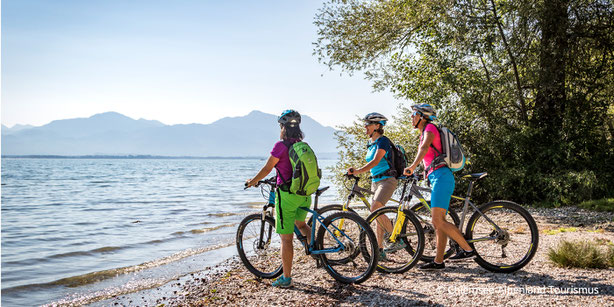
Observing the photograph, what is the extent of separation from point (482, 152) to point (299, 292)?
1002 centimetres

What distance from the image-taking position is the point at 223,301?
5887 mm

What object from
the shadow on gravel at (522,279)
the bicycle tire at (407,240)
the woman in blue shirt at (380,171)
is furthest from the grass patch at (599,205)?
the woman in blue shirt at (380,171)

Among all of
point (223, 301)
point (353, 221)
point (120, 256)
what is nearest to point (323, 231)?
point (353, 221)

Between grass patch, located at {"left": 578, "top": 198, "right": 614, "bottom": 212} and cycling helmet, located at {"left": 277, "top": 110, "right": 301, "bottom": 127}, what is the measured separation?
9676 millimetres

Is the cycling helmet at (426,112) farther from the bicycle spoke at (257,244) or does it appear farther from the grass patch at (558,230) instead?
the grass patch at (558,230)

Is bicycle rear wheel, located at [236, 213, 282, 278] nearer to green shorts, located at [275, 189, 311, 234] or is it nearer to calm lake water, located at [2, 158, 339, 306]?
green shorts, located at [275, 189, 311, 234]

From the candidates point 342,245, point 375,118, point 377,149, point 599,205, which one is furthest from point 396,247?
point 599,205

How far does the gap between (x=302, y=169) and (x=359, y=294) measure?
1579mm

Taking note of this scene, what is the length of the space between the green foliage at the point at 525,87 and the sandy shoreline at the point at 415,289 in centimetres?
631

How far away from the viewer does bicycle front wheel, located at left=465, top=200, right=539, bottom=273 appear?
564 cm

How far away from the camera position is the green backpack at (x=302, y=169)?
5.33m

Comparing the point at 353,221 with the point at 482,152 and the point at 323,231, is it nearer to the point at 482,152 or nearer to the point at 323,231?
the point at 323,231

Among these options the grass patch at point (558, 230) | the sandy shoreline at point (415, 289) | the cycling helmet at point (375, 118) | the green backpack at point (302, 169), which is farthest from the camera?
the grass patch at point (558, 230)

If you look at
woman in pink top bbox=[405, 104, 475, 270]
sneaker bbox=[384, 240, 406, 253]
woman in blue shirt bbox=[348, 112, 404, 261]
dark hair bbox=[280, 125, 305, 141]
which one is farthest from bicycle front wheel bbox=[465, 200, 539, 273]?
dark hair bbox=[280, 125, 305, 141]
